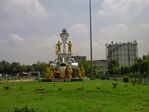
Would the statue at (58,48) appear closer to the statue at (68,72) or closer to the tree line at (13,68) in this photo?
the statue at (68,72)

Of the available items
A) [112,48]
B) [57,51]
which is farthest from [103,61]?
[57,51]

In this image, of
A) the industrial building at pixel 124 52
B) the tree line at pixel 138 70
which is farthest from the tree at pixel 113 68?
the industrial building at pixel 124 52

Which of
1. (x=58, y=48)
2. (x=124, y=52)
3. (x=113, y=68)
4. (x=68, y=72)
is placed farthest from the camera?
(x=124, y=52)

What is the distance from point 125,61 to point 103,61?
2419cm

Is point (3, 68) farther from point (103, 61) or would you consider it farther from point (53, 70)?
point (53, 70)

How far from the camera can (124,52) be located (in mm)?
138625

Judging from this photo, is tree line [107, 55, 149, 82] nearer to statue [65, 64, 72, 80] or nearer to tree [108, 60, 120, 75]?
tree [108, 60, 120, 75]

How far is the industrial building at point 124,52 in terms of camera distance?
137 meters

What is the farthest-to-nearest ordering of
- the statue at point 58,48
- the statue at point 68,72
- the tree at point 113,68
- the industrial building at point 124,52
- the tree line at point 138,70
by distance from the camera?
1. the industrial building at point 124,52
2. the tree at point 113,68
3. the statue at point 58,48
4. the statue at point 68,72
5. the tree line at point 138,70

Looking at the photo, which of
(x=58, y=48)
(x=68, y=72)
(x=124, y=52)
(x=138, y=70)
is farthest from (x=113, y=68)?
(x=124, y=52)

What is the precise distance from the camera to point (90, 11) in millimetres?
63469

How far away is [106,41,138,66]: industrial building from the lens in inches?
5399

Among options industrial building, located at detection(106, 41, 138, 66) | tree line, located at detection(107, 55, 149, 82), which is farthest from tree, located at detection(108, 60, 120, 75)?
industrial building, located at detection(106, 41, 138, 66)

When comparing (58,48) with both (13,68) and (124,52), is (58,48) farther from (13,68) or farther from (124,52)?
(124,52)
